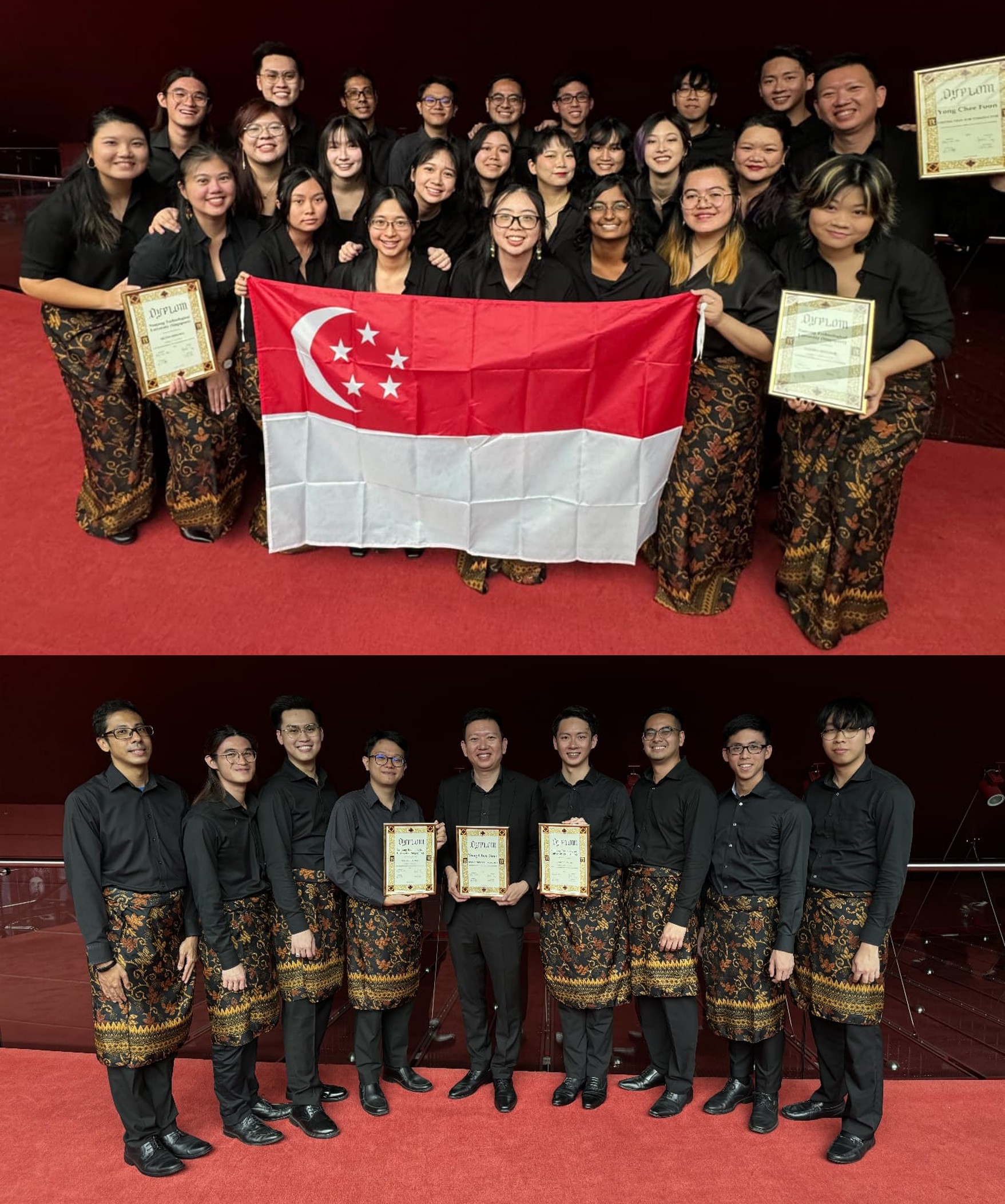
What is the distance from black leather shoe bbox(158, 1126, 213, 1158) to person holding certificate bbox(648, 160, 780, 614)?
2.27 m

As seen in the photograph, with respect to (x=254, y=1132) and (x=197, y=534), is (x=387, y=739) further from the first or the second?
(x=254, y=1132)

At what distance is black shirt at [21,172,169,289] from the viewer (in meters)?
3.72

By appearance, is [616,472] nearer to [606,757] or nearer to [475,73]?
[606,757]

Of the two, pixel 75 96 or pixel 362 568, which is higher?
pixel 75 96

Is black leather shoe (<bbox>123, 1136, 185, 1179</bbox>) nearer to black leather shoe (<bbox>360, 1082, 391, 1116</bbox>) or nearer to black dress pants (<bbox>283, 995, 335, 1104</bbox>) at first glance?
black dress pants (<bbox>283, 995, 335, 1104</bbox>)

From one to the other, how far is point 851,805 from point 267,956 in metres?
1.89

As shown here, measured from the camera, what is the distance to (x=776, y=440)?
4379mm

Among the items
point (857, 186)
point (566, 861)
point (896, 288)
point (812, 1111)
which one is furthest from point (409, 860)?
point (857, 186)

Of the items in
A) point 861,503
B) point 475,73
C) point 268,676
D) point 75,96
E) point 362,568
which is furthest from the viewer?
point 75,96

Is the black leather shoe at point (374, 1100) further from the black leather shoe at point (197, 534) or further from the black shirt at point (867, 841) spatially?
the black leather shoe at point (197, 534)

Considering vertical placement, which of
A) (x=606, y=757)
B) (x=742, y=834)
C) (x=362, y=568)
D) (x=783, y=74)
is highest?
(x=783, y=74)

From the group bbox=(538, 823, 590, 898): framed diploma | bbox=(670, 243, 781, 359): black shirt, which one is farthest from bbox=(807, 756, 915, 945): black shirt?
bbox=(670, 243, 781, 359): black shirt

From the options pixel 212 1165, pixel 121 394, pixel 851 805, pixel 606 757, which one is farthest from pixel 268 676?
pixel 851 805

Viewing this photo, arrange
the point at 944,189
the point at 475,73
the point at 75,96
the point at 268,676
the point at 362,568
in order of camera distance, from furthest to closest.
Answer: the point at 75,96 < the point at 475,73 < the point at 268,676 < the point at 362,568 < the point at 944,189
